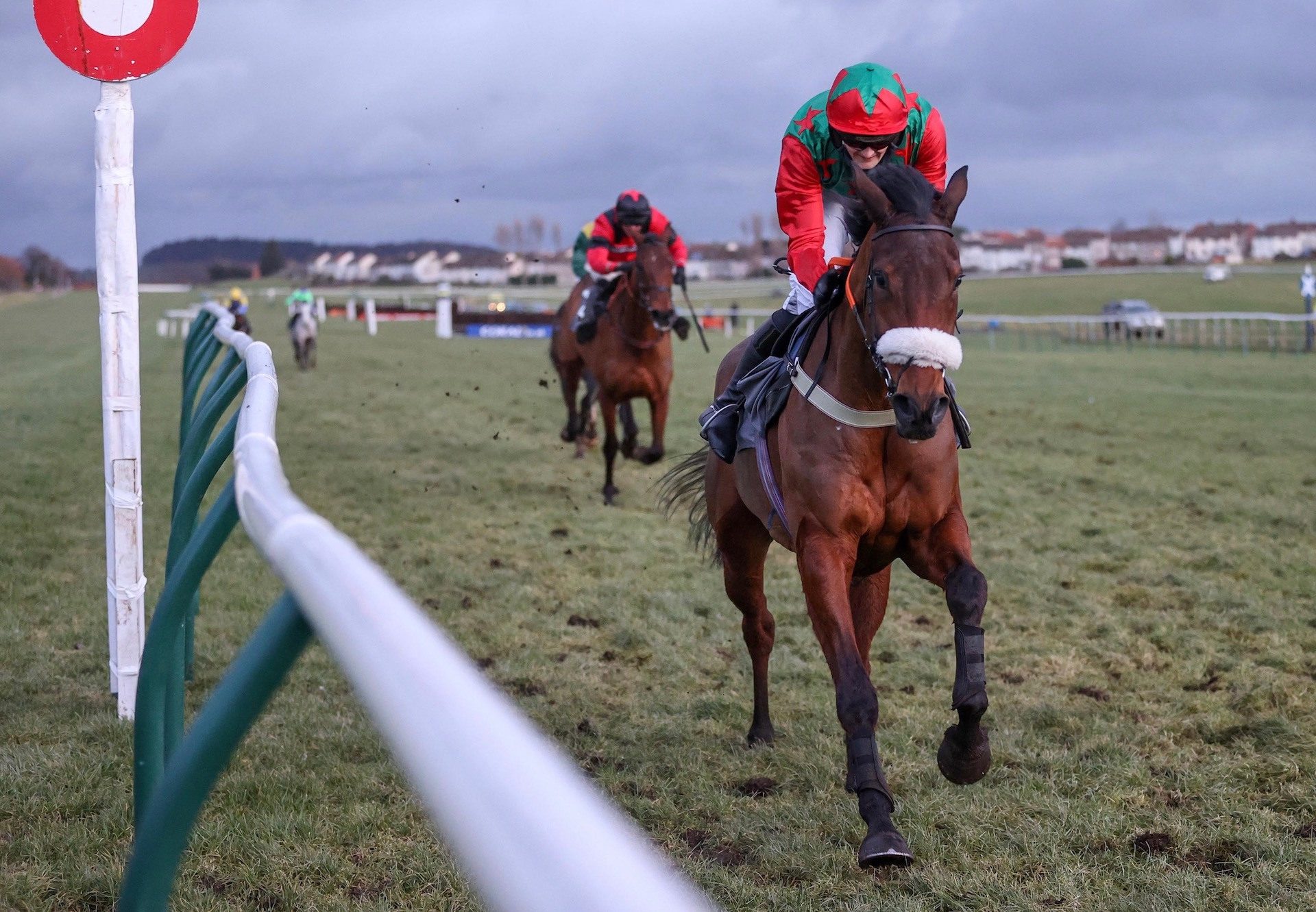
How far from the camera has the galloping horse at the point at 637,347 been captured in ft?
29.7

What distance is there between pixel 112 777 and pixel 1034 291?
6136cm

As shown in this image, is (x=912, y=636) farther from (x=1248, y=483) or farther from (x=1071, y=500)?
(x=1248, y=483)

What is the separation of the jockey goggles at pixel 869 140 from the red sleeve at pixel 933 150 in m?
0.15

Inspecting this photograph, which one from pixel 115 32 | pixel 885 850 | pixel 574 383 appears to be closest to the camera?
pixel 885 850

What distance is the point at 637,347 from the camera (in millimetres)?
9391

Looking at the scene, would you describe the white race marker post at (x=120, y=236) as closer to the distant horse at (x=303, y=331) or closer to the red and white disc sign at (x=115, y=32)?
the red and white disc sign at (x=115, y=32)

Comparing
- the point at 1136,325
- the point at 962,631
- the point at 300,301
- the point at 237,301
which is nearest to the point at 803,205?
the point at 962,631

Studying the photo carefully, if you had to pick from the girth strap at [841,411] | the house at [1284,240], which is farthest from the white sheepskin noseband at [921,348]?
the house at [1284,240]

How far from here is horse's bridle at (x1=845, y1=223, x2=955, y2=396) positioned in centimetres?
323

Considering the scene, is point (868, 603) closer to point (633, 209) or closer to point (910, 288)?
point (910, 288)

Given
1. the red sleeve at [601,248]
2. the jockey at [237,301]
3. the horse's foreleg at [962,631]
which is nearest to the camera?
the horse's foreleg at [962,631]

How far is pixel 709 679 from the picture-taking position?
519 centimetres

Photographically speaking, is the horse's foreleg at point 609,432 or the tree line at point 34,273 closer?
the horse's foreleg at point 609,432

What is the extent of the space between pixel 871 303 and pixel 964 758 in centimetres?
132
